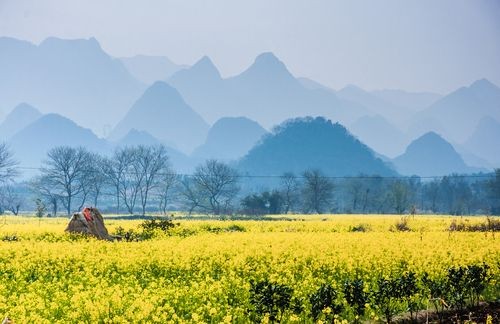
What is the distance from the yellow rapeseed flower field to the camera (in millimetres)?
13156

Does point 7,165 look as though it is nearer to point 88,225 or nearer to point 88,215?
point 88,215

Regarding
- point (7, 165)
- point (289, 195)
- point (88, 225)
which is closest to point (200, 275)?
point (88, 225)

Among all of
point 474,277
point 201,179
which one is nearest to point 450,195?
point 201,179

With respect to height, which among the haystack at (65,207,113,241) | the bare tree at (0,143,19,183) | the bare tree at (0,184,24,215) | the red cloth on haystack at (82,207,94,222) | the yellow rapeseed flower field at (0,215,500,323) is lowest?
the yellow rapeseed flower field at (0,215,500,323)

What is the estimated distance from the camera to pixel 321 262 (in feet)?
66.3

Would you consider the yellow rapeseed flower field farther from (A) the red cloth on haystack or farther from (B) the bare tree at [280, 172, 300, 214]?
(B) the bare tree at [280, 172, 300, 214]

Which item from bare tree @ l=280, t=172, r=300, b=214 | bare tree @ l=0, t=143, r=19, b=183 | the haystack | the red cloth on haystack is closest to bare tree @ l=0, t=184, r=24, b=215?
bare tree @ l=0, t=143, r=19, b=183

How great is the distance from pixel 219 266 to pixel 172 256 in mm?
2102

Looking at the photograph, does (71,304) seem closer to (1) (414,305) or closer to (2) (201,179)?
(1) (414,305)

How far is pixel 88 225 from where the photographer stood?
108 feet

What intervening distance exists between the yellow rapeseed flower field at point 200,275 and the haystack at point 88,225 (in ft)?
20.9

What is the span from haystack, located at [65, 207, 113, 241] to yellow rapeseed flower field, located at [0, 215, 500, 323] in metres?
6.37

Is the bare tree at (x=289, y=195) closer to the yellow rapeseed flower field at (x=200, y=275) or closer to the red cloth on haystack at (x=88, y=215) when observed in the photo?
the red cloth on haystack at (x=88, y=215)

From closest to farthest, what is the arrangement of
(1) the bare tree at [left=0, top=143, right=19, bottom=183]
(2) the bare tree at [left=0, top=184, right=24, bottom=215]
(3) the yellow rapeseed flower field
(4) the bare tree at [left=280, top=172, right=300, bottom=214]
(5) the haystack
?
(3) the yellow rapeseed flower field < (5) the haystack < (1) the bare tree at [left=0, top=143, right=19, bottom=183] < (2) the bare tree at [left=0, top=184, right=24, bottom=215] < (4) the bare tree at [left=280, top=172, right=300, bottom=214]
